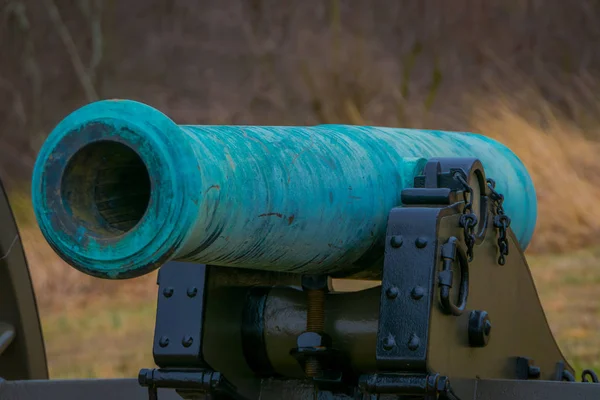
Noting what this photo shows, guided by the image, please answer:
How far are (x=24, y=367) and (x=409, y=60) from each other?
742cm

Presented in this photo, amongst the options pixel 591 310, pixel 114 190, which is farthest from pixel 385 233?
pixel 591 310

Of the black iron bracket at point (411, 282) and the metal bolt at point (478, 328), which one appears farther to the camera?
the metal bolt at point (478, 328)

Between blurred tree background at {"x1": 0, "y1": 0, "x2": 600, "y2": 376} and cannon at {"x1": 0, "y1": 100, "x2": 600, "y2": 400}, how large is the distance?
7273mm

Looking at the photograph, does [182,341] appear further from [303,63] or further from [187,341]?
[303,63]

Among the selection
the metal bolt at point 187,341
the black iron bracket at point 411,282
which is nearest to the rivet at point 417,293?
the black iron bracket at point 411,282

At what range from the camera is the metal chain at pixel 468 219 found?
130 inches

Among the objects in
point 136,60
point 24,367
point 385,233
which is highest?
point 136,60

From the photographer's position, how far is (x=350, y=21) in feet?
37.9

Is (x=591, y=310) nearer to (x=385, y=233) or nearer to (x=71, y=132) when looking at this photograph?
(x=385, y=233)

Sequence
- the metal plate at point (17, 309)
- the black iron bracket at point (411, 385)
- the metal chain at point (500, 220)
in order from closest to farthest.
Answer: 1. the black iron bracket at point (411, 385)
2. the metal chain at point (500, 220)
3. the metal plate at point (17, 309)

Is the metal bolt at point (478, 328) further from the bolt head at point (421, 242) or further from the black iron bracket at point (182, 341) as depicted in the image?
the black iron bracket at point (182, 341)

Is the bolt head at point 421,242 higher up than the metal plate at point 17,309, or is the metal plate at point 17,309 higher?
the bolt head at point 421,242

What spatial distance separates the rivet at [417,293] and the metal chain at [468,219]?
0.19 meters

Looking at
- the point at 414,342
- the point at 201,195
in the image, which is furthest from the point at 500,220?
the point at 201,195
